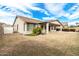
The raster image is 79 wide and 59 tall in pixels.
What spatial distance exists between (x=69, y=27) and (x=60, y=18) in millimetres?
162

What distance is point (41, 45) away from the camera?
2203 mm

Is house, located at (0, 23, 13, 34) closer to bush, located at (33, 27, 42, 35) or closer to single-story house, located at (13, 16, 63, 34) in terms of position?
single-story house, located at (13, 16, 63, 34)

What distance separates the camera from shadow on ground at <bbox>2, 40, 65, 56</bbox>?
7.11ft

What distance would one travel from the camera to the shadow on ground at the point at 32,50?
2.17 meters

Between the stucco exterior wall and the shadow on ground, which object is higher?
the stucco exterior wall

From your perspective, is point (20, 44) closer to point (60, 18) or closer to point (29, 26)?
point (29, 26)

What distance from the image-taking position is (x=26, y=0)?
2.15 meters

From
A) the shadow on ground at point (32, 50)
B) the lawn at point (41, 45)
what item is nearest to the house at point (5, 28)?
the lawn at point (41, 45)

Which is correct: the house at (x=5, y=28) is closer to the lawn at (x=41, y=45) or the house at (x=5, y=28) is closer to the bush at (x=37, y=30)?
the lawn at (x=41, y=45)

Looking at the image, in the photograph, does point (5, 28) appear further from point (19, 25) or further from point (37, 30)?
point (37, 30)

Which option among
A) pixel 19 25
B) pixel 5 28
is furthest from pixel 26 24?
pixel 5 28

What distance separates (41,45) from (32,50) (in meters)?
0.12

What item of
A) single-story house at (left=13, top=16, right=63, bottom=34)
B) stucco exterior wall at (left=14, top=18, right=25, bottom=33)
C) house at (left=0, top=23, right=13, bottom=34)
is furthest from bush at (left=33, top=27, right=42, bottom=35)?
house at (left=0, top=23, right=13, bottom=34)

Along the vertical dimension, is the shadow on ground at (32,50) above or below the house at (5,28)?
below
